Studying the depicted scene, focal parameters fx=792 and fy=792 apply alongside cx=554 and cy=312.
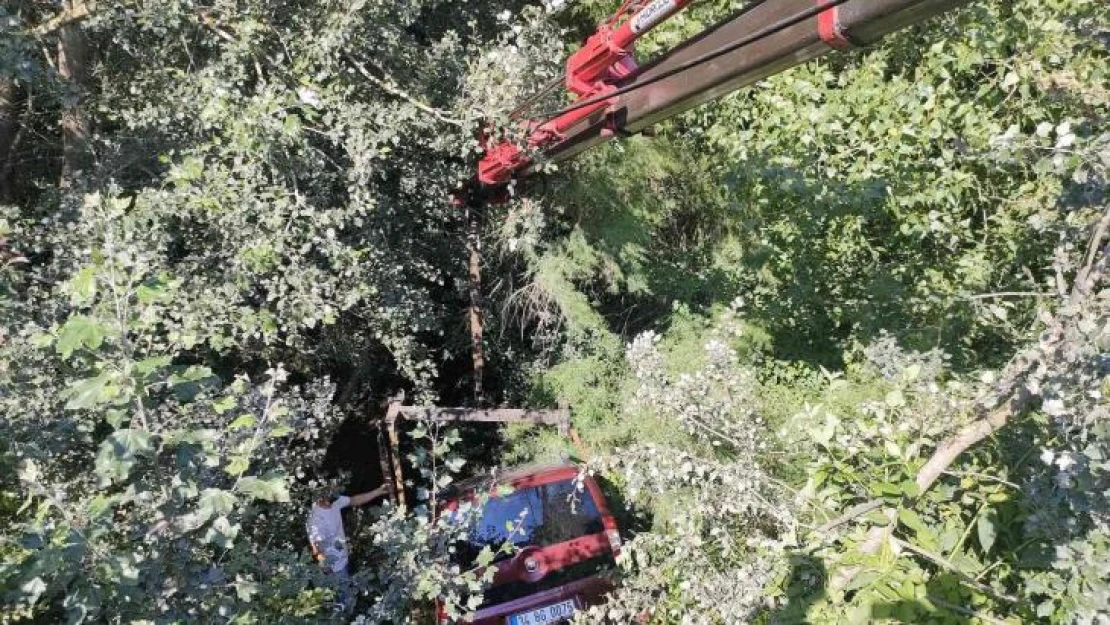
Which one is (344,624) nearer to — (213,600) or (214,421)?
(213,600)

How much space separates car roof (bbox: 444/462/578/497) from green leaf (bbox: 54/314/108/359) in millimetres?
3176

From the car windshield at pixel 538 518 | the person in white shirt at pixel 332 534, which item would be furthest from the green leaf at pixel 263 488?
the car windshield at pixel 538 518

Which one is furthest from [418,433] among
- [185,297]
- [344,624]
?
[185,297]

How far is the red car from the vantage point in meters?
4.72

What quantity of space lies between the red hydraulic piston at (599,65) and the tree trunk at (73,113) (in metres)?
3.05

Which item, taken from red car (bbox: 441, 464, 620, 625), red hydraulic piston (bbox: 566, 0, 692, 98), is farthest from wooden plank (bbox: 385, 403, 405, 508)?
red hydraulic piston (bbox: 566, 0, 692, 98)

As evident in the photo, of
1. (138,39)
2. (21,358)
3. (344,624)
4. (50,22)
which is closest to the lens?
(344,624)

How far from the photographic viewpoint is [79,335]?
2182 mm

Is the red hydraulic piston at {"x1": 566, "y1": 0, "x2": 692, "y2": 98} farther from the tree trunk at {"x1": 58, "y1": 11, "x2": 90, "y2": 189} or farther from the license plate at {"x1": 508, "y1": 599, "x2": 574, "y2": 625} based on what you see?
the tree trunk at {"x1": 58, "y1": 11, "x2": 90, "y2": 189}

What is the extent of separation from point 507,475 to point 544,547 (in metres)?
0.73

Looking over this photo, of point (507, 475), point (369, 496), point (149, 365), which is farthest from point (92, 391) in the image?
point (369, 496)

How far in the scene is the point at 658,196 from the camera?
691cm

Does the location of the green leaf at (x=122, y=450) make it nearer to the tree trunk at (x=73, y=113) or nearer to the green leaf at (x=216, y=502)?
the green leaf at (x=216, y=502)

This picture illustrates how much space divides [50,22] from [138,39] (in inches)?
21.9
